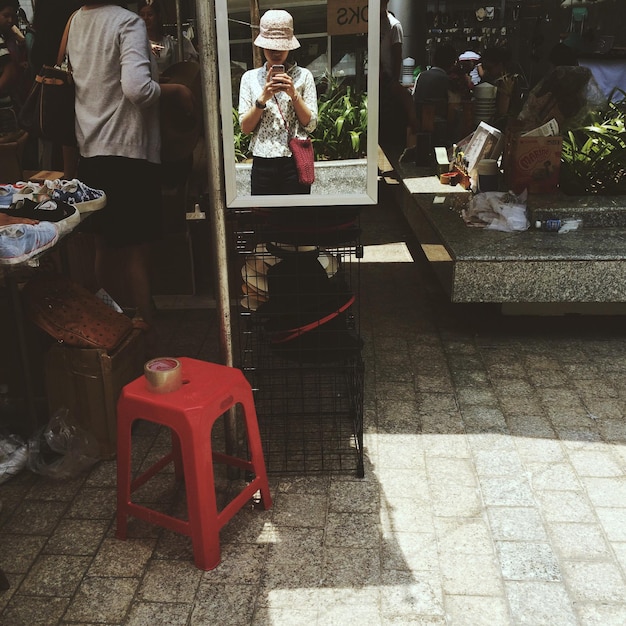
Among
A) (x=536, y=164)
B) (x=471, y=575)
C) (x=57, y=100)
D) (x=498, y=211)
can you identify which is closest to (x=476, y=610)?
(x=471, y=575)

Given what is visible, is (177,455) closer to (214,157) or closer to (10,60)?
(214,157)

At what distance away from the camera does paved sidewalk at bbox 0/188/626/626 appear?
2.54 meters

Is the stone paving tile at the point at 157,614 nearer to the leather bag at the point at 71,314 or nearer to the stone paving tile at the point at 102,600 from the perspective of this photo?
the stone paving tile at the point at 102,600

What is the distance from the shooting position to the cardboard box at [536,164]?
213 inches

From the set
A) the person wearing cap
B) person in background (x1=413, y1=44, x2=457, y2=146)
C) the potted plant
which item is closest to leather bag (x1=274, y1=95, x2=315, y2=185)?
the potted plant

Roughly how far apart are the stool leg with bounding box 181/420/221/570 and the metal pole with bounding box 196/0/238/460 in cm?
58

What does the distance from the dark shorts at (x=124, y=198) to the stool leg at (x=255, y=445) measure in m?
1.53

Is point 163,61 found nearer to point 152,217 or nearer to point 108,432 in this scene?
point 152,217

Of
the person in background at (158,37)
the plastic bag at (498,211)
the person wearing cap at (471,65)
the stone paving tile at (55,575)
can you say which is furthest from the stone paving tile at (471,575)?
the person wearing cap at (471,65)

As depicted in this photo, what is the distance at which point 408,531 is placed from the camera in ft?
9.54

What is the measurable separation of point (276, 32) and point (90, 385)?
1.81 m

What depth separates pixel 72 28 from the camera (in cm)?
365

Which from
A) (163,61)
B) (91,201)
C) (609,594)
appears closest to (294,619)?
(609,594)

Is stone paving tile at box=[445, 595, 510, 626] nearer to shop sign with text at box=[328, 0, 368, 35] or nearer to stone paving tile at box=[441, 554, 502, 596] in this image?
stone paving tile at box=[441, 554, 502, 596]
